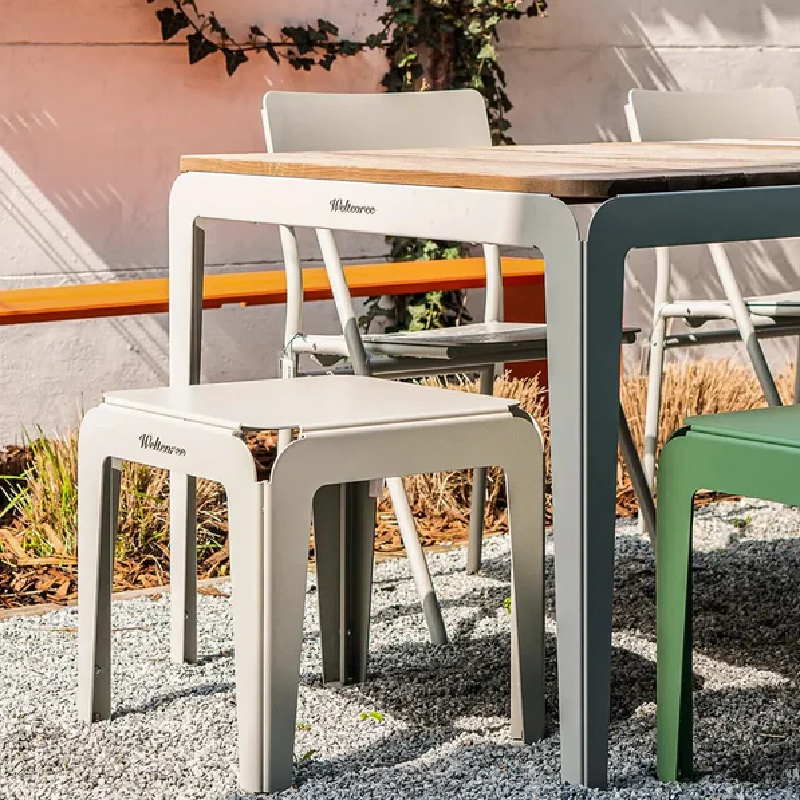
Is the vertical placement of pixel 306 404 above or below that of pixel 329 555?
above

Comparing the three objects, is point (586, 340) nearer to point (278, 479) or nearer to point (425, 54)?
point (278, 479)

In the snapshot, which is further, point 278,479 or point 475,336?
point 475,336

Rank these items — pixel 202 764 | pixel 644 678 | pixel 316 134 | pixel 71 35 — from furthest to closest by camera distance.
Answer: pixel 71 35, pixel 316 134, pixel 644 678, pixel 202 764

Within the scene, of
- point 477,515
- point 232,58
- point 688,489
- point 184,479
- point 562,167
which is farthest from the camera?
point 232,58

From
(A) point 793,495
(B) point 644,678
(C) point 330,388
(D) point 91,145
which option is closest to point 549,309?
(A) point 793,495

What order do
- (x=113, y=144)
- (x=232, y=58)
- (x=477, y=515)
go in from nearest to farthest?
(x=477, y=515), (x=113, y=144), (x=232, y=58)

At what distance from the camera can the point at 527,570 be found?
2393 millimetres

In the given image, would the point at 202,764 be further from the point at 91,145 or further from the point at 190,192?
the point at 91,145

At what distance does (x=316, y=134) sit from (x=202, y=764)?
58.2 inches

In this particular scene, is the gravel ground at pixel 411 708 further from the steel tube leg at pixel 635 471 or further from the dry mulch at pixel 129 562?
the dry mulch at pixel 129 562

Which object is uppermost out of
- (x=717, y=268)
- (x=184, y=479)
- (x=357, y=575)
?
(x=717, y=268)

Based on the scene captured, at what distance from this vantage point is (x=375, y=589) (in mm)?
3572

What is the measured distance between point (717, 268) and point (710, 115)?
0.43 m

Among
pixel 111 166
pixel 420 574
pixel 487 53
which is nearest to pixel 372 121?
pixel 420 574
